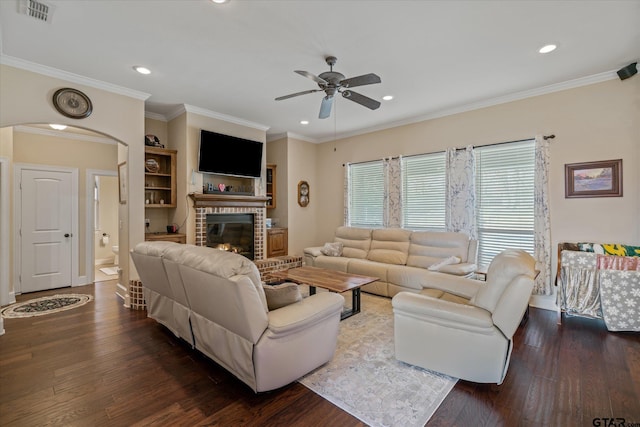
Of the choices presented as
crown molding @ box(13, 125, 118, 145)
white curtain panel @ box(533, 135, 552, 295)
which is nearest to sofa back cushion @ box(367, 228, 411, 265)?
white curtain panel @ box(533, 135, 552, 295)

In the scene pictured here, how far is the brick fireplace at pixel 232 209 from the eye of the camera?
16.2ft

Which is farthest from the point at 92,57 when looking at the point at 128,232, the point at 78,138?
the point at 78,138

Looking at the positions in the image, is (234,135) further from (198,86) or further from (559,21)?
(559,21)

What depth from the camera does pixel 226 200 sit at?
5.26 m

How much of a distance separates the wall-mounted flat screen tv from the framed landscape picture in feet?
16.6

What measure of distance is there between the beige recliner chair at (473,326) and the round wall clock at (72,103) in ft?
14.4

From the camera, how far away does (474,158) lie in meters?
4.76

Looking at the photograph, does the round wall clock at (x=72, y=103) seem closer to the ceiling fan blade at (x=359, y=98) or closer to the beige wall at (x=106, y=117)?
the beige wall at (x=106, y=117)

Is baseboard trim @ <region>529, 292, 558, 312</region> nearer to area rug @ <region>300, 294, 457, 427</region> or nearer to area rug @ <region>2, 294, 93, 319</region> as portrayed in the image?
area rug @ <region>300, 294, 457, 427</region>

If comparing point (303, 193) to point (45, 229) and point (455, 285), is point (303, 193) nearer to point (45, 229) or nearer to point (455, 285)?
point (455, 285)

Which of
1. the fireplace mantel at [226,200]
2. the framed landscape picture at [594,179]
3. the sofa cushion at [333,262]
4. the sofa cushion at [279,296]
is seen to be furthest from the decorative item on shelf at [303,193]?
the framed landscape picture at [594,179]

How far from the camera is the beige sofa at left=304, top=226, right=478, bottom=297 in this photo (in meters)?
4.43

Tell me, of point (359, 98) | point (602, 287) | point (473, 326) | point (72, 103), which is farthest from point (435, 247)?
point (72, 103)

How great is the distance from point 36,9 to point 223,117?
2.94 metres
